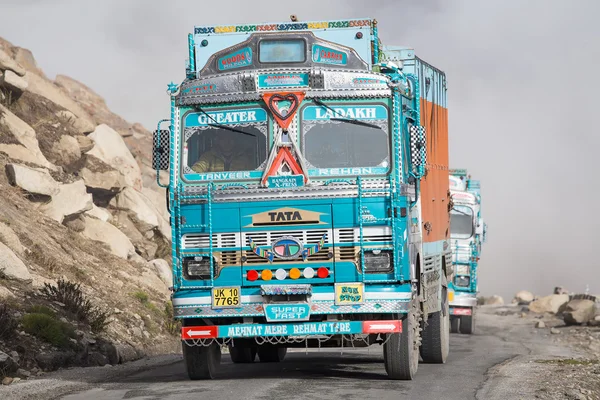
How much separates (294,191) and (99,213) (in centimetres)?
1929

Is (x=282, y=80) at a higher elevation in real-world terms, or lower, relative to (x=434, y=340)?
higher

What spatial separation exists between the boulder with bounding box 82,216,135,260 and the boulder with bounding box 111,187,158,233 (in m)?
3.42

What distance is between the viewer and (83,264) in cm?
2478

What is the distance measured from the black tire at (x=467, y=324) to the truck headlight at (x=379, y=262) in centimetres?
1795

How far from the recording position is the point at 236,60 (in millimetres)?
13250

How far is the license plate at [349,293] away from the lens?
1230cm

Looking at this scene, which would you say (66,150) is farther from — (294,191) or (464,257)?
(294,191)

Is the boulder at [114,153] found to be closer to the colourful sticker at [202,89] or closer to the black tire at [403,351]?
the colourful sticker at [202,89]

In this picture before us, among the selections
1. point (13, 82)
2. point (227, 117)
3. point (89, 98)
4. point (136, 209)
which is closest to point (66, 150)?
point (13, 82)

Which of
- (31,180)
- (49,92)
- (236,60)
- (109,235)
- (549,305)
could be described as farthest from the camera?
(549,305)

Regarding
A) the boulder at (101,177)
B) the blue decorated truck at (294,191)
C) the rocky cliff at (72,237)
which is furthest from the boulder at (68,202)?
the blue decorated truck at (294,191)

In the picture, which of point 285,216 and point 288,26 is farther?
point 288,26

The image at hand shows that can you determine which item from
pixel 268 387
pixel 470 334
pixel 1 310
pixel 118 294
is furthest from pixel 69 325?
pixel 470 334

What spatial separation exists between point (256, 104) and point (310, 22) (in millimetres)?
1342
